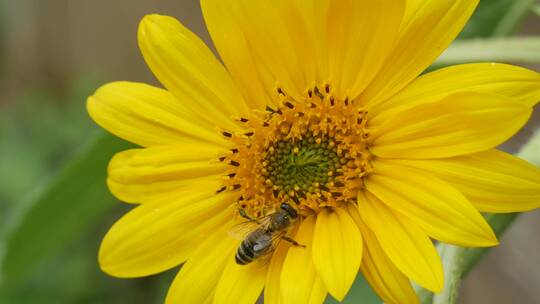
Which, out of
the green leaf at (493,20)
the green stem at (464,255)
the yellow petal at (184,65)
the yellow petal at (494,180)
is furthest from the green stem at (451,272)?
the green leaf at (493,20)

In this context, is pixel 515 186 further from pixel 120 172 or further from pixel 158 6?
pixel 158 6

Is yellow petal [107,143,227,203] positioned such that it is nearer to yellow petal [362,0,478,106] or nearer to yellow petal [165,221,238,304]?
yellow petal [165,221,238,304]

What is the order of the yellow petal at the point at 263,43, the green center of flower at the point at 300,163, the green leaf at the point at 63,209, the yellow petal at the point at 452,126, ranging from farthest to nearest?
1. the green leaf at the point at 63,209
2. the green center of flower at the point at 300,163
3. the yellow petal at the point at 263,43
4. the yellow petal at the point at 452,126

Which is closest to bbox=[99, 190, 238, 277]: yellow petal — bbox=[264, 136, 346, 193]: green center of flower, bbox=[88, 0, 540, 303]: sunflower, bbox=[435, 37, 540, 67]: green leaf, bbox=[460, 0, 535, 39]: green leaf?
bbox=[88, 0, 540, 303]: sunflower

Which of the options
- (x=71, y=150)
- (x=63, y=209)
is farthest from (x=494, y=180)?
(x=71, y=150)

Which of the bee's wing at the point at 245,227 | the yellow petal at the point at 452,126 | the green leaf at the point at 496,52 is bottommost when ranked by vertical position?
the bee's wing at the point at 245,227

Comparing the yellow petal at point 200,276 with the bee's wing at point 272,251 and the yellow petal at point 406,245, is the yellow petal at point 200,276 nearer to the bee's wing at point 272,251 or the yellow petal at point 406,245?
the bee's wing at point 272,251
